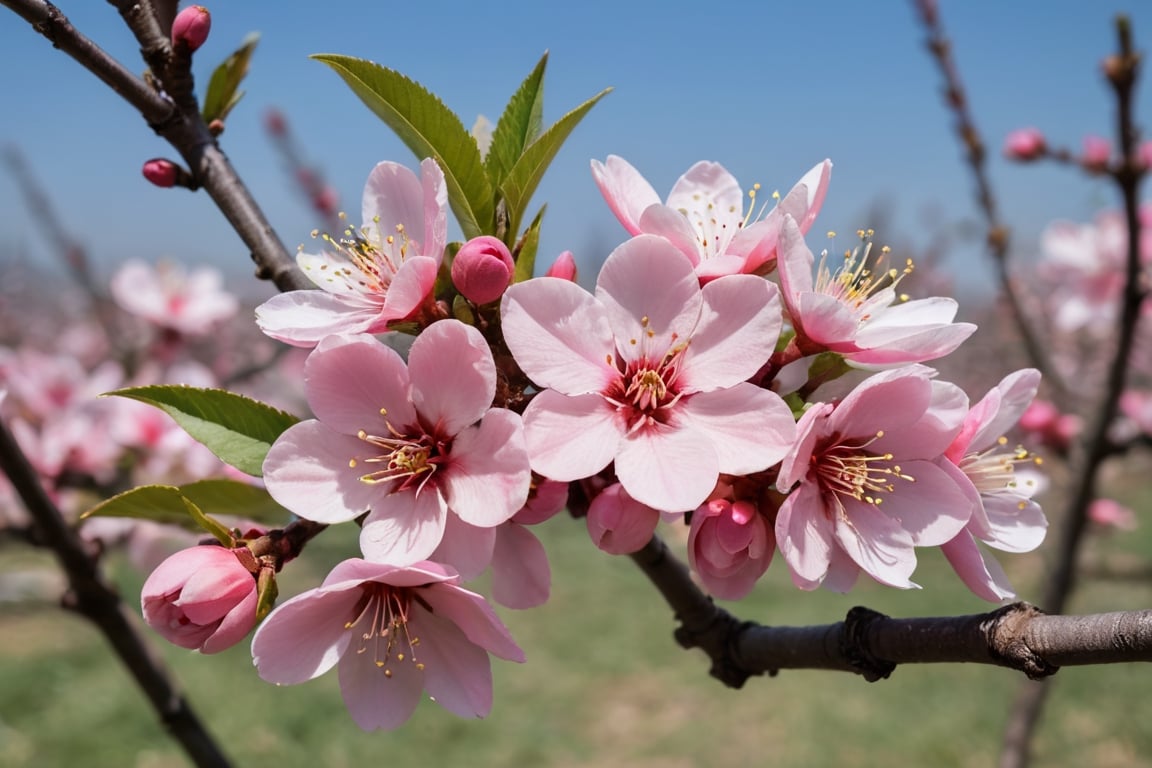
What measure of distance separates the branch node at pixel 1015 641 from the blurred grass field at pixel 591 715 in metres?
4.31

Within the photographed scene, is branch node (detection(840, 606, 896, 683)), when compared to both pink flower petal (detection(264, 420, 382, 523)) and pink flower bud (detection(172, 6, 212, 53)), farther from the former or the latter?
pink flower bud (detection(172, 6, 212, 53))

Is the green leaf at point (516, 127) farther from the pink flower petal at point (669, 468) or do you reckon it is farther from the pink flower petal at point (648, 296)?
the pink flower petal at point (669, 468)

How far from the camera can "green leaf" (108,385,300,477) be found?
0.94m

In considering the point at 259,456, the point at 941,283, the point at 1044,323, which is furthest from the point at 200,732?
the point at 941,283

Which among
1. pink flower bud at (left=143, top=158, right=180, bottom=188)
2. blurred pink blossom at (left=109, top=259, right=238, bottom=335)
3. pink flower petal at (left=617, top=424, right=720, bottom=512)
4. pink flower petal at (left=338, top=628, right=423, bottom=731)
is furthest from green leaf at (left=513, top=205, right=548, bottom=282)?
blurred pink blossom at (left=109, top=259, right=238, bottom=335)

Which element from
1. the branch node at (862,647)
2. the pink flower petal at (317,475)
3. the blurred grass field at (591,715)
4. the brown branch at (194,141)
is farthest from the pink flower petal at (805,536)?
the blurred grass field at (591,715)

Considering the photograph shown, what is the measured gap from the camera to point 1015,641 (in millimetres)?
791

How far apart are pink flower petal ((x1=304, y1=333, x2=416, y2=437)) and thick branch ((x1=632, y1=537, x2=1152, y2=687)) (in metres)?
0.40

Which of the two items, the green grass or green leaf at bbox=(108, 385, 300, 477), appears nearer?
green leaf at bbox=(108, 385, 300, 477)

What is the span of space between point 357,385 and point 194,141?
56cm

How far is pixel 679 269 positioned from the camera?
92 centimetres

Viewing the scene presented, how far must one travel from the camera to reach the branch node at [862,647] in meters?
0.94

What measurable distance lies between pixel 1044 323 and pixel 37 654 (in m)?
7.72

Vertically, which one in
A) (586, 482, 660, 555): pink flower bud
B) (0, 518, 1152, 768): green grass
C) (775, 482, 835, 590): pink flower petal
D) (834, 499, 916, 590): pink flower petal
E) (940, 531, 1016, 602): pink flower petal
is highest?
(586, 482, 660, 555): pink flower bud
